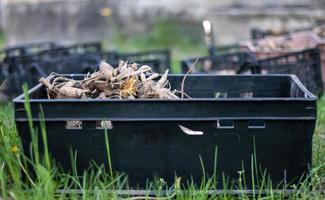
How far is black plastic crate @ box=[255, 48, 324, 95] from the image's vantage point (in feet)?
17.4

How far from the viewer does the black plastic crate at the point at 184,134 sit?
269 centimetres

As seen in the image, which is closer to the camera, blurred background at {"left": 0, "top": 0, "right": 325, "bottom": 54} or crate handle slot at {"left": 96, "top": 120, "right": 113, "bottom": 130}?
crate handle slot at {"left": 96, "top": 120, "right": 113, "bottom": 130}

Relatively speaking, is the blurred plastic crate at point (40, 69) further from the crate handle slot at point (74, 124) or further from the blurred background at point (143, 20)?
the blurred background at point (143, 20)

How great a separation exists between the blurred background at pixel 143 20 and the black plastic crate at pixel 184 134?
1034cm

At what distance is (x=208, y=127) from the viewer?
2.73 m

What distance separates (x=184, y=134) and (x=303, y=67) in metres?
2.87

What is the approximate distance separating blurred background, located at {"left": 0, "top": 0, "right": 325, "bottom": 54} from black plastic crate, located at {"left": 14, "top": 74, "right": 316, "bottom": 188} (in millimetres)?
10340

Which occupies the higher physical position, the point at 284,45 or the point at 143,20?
the point at 143,20

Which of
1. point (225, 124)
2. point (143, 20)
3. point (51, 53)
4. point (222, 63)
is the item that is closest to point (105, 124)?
point (225, 124)

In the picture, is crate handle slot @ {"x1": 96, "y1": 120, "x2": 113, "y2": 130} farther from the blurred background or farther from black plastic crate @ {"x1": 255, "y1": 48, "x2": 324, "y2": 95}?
the blurred background

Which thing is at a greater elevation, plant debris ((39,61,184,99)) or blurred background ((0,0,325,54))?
blurred background ((0,0,325,54))

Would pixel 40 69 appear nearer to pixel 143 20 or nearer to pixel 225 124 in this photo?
pixel 225 124

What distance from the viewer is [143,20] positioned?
1648cm

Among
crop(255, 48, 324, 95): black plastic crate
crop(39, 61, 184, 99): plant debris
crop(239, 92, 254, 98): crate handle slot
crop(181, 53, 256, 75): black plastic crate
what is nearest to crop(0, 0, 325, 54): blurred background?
crop(181, 53, 256, 75): black plastic crate
